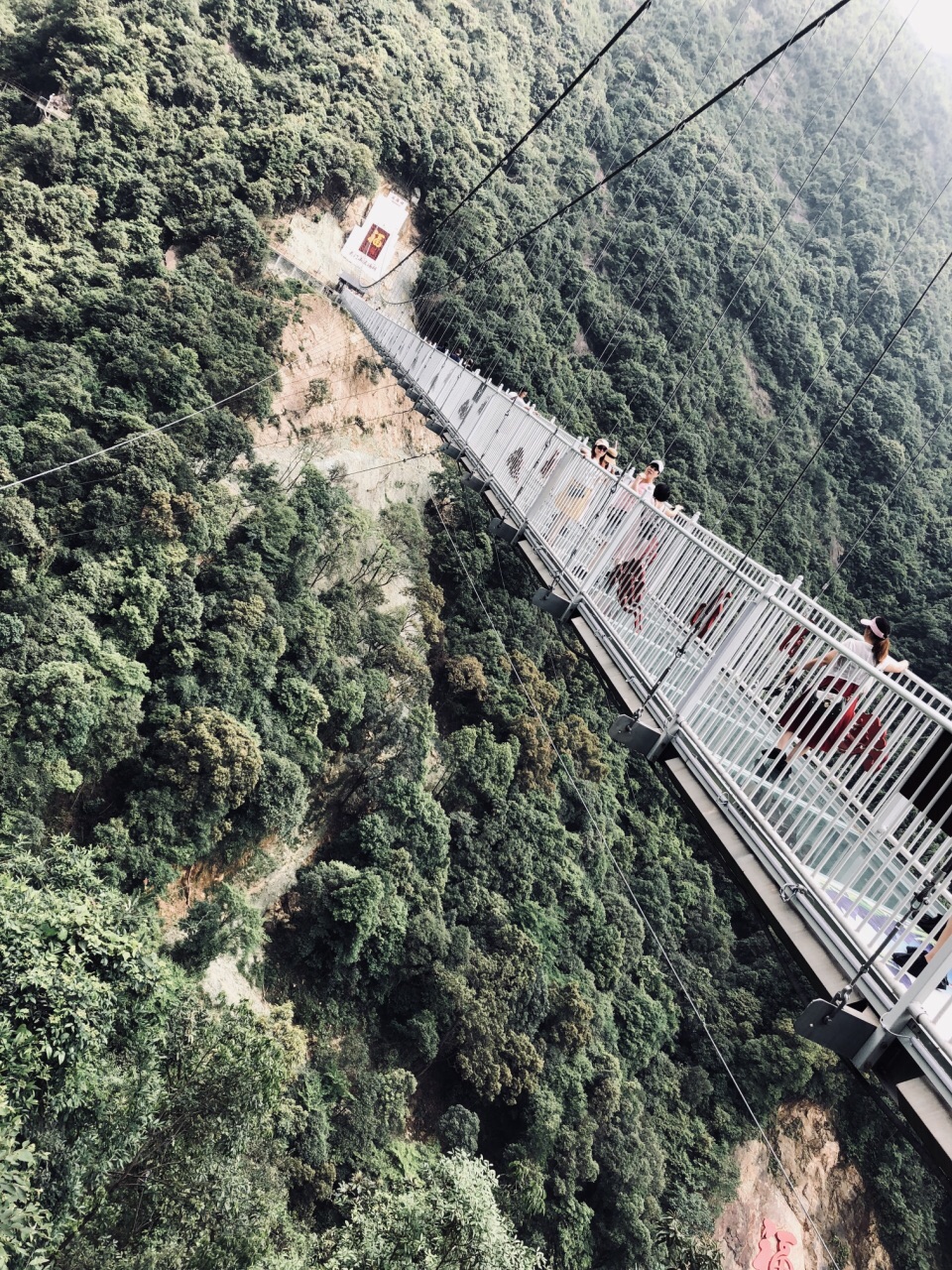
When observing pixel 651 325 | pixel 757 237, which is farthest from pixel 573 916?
pixel 757 237

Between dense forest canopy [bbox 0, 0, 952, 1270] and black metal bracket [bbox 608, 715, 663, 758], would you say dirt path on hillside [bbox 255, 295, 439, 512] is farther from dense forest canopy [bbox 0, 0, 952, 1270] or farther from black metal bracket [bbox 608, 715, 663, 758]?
black metal bracket [bbox 608, 715, 663, 758]

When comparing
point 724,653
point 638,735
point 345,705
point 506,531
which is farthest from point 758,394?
point 724,653

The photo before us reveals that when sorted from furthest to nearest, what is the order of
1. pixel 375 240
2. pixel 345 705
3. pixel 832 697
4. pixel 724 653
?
pixel 375 240
pixel 345 705
pixel 724 653
pixel 832 697

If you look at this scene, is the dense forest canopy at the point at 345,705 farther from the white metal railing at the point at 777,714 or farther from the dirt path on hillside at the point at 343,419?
the white metal railing at the point at 777,714

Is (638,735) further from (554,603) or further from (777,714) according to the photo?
(554,603)

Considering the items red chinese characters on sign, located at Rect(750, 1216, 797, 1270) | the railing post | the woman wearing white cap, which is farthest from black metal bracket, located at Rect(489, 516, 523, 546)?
red chinese characters on sign, located at Rect(750, 1216, 797, 1270)

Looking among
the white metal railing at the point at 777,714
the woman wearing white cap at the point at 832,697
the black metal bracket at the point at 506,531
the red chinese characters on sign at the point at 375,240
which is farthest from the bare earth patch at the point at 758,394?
the woman wearing white cap at the point at 832,697
